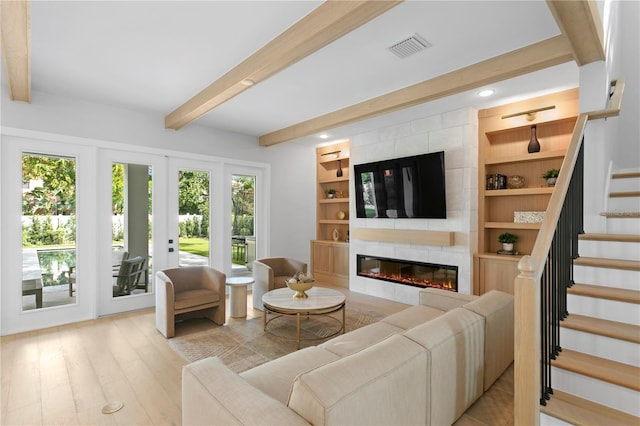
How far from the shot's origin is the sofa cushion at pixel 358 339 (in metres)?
2.21

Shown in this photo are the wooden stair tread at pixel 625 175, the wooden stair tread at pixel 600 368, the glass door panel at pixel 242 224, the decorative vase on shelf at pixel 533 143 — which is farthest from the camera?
the glass door panel at pixel 242 224

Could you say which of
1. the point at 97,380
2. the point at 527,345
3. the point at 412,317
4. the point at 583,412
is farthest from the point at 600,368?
the point at 97,380

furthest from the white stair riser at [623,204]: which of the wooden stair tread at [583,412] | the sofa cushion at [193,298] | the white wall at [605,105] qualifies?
the sofa cushion at [193,298]

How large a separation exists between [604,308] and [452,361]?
1.19 metres

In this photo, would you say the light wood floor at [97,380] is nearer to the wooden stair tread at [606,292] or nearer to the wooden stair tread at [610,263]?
the wooden stair tread at [606,292]

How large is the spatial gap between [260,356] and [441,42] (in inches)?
127

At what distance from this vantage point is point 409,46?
8.99 ft

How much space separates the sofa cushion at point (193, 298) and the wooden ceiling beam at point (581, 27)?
13.1 feet

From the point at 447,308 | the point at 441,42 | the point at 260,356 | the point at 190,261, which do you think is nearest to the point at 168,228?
Answer: the point at 190,261

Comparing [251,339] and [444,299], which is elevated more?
[444,299]

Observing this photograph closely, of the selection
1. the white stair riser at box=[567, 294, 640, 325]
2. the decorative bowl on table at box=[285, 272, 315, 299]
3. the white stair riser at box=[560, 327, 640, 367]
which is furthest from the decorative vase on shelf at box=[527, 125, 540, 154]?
the decorative bowl on table at box=[285, 272, 315, 299]

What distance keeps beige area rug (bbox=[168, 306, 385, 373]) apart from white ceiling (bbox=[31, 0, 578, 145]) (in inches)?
110

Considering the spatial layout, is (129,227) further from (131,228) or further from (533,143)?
(533,143)

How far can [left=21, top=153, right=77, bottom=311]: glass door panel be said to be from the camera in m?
3.75
